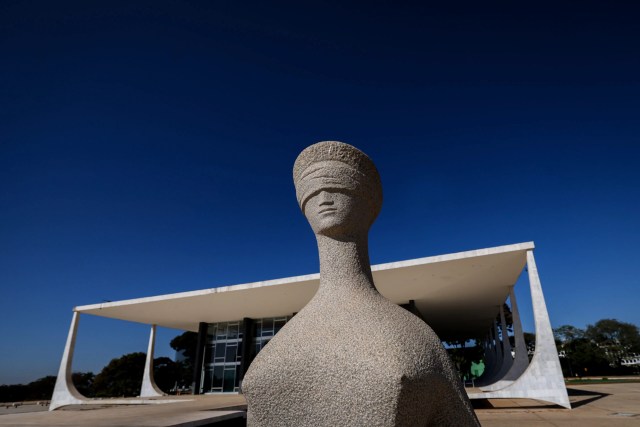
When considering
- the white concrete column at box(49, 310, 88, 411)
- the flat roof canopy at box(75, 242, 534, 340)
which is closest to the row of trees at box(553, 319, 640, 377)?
the flat roof canopy at box(75, 242, 534, 340)

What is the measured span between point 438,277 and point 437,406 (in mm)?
12098

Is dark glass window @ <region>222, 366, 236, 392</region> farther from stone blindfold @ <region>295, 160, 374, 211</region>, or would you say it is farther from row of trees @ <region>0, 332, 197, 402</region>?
stone blindfold @ <region>295, 160, 374, 211</region>

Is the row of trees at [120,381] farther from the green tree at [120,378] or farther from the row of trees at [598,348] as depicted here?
the row of trees at [598,348]

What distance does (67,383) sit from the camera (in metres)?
19.0

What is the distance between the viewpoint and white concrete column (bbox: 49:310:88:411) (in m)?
18.8

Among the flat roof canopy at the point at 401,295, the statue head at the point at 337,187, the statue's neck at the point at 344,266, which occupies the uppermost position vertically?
the flat roof canopy at the point at 401,295

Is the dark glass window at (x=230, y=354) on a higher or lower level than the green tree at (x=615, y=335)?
lower

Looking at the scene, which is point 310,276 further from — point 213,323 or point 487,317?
point 487,317

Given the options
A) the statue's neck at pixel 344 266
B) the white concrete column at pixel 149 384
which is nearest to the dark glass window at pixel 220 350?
the white concrete column at pixel 149 384

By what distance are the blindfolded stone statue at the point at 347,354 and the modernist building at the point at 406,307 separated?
9.73 metres

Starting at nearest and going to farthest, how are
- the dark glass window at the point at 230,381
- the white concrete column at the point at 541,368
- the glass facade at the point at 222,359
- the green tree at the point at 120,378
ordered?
the white concrete column at the point at 541,368
the dark glass window at the point at 230,381
the glass facade at the point at 222,359
the green tree at the point at 120,378

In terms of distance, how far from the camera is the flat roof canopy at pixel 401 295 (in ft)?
41.5

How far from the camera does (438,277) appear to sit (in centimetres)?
1409

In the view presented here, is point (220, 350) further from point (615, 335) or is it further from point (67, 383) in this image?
point (615, 335)
